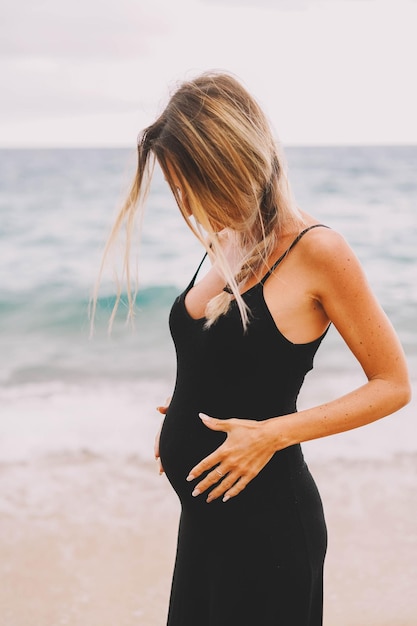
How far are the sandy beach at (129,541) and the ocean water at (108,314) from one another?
38cm

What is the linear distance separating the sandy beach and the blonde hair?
2.53 metres

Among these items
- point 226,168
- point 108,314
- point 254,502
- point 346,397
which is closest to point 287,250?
point 226,168

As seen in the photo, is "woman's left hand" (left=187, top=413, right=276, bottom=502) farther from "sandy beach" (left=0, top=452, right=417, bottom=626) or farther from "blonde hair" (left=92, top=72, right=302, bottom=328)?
"sandy beach" (left=0, top=452, right=417, bottom=626)

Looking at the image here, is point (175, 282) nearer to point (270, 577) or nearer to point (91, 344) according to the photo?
point (91, 344)

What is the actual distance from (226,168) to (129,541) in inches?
133

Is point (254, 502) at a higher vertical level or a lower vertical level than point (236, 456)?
lower

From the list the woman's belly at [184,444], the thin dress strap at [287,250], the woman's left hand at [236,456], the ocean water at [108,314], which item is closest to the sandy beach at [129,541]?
the ocean water at [108,314]

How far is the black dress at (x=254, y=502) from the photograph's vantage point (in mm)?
1703

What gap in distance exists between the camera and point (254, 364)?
1.69 metres

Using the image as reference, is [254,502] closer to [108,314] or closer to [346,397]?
[346,397]

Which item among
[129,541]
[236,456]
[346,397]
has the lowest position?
[129,541]

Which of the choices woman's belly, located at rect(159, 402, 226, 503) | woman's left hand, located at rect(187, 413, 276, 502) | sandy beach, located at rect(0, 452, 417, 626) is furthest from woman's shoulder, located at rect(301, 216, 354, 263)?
sandy beach, located at rect(0, 452, 417, 626)

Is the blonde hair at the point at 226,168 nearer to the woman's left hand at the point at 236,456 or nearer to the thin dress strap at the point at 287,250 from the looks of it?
the thin dress strap at the point at 287,250

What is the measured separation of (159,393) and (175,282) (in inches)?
287
